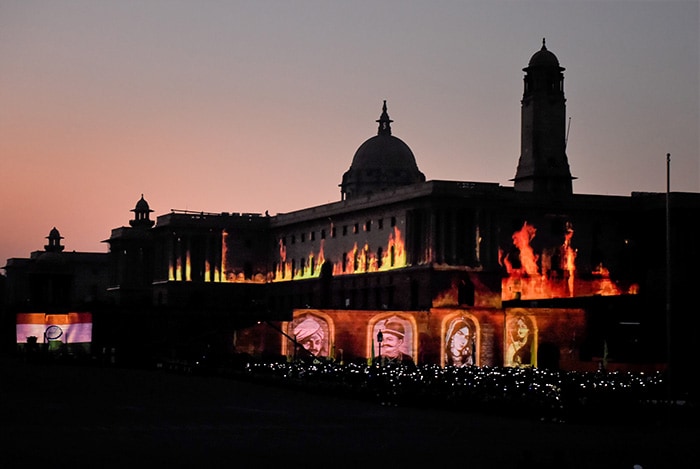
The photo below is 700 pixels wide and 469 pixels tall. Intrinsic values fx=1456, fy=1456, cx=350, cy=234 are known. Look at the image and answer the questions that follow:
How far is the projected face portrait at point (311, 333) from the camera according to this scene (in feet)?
342

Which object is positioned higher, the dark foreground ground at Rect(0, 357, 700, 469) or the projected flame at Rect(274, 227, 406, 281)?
the projected flame at Rect(274, 227, 406, 281)

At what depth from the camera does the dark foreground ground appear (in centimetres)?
3988

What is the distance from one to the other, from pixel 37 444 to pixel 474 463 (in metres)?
12.8

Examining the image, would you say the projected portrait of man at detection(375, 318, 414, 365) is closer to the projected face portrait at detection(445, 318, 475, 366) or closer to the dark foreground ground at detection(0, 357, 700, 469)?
the projected face portrait at detection(445, 318, 475, 366)

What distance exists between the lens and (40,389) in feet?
223

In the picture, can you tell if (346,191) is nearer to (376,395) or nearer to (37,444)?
(376,395)

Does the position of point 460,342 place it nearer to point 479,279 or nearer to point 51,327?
point 479,279

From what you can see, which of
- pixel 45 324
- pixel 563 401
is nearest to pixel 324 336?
pixel 45 324

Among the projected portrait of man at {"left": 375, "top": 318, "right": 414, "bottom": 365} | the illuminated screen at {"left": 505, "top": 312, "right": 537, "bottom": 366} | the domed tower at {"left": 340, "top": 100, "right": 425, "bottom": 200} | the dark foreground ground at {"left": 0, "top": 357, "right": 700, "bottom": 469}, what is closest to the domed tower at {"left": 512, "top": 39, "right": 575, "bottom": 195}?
the illuminated screen at {"left": 505, "top": 312, "right": 537, "bottom": 366}

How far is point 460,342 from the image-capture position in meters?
108

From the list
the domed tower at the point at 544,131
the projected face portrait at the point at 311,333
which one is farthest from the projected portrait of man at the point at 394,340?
the domed tower at the point at 544,131

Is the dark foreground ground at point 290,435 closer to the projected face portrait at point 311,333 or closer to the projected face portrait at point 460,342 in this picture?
the projected face portrait at point 311,333

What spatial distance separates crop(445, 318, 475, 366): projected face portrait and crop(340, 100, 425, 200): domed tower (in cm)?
3669

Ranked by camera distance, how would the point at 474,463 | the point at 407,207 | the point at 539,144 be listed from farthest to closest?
the point at 539,144 → the point at 407,207 → the point at 474,463
